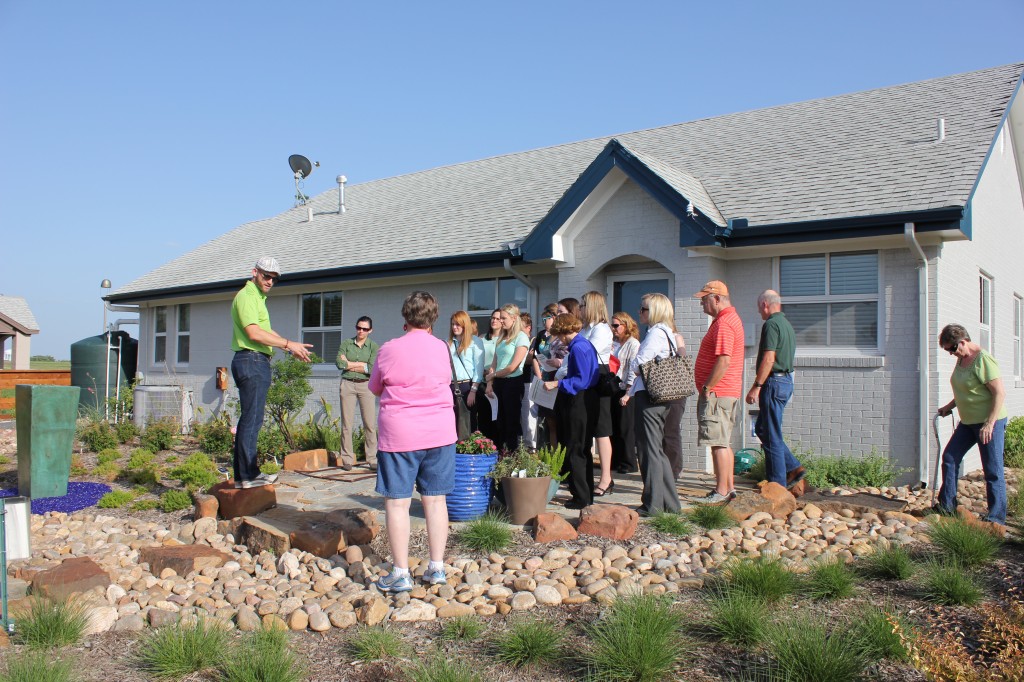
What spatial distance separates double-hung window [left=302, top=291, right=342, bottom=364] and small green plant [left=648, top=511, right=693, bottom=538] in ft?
30.6

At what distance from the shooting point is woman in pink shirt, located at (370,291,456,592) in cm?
479

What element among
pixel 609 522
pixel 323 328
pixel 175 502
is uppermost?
pixel 323 328

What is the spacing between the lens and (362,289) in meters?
14.1

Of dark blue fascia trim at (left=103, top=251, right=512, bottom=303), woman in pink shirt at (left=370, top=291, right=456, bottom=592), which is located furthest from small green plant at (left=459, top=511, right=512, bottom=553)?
dark blue fascia trim at (left=103, top=251, right=512, bottom=303)

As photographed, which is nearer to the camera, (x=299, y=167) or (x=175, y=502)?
(x=175, y=502)

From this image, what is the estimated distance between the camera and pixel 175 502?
7383 mm

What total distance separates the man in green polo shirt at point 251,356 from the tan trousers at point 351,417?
2875mm

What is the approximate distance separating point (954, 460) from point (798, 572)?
236 cm

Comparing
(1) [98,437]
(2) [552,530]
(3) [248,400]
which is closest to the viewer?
(2) [552,530]

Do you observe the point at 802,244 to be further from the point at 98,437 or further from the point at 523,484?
the point at 98,437

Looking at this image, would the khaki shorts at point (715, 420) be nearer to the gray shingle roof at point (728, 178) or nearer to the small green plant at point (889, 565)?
the small green plant at point (889, 565)

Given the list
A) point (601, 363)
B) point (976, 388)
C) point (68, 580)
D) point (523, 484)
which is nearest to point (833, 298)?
point (976, 388)

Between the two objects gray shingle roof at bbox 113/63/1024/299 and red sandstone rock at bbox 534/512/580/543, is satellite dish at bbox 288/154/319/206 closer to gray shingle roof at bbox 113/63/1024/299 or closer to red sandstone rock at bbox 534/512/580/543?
gray shingle roof at bbox 113/63/1024/299

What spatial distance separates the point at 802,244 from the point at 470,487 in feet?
16.4
